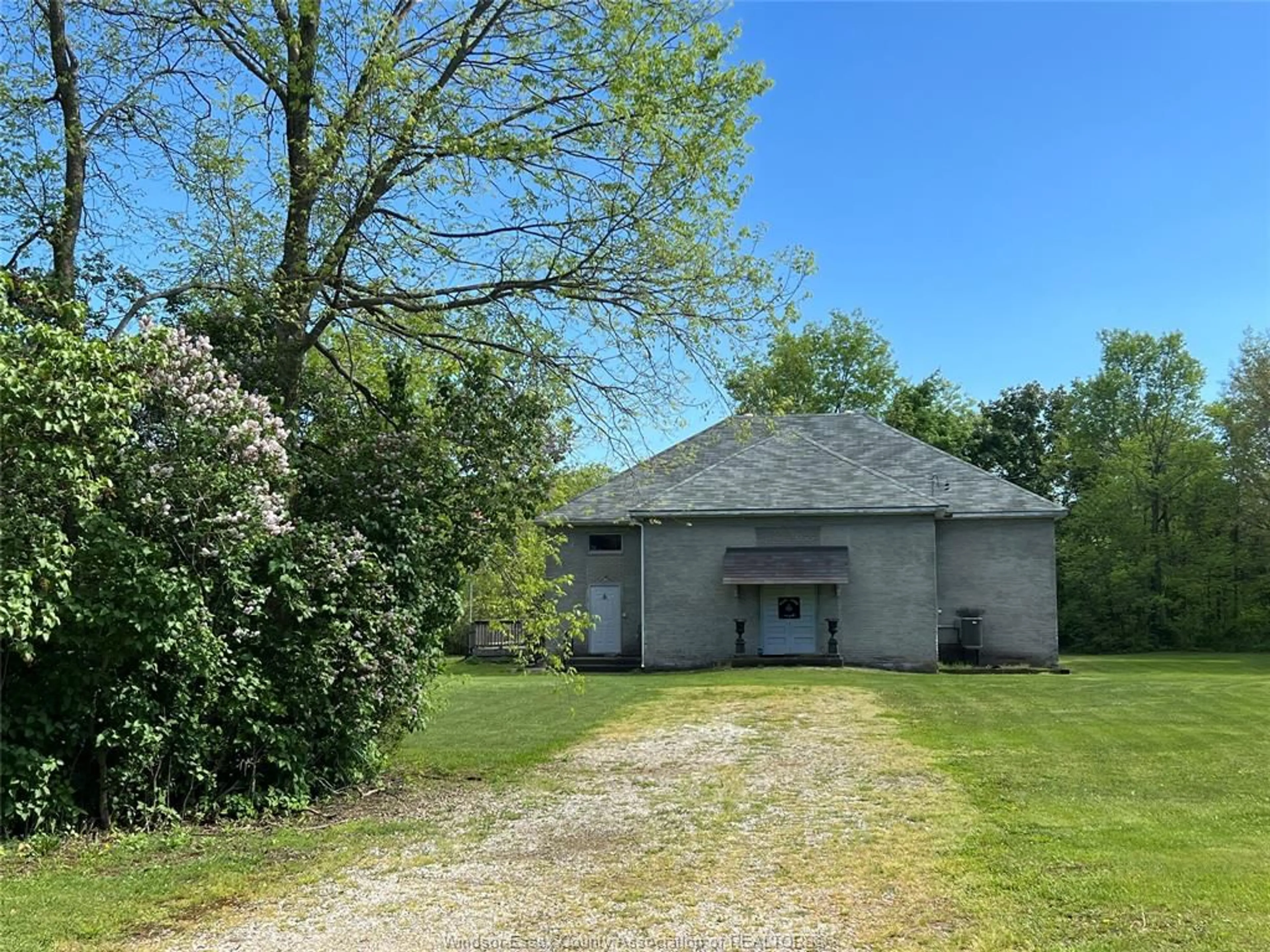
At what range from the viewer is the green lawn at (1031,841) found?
17.0 feet

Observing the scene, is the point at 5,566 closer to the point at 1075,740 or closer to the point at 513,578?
the point at 513,578

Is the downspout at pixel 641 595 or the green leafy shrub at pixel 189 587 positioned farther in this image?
the downspout at pixel 641 595

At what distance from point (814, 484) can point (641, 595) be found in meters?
5.41

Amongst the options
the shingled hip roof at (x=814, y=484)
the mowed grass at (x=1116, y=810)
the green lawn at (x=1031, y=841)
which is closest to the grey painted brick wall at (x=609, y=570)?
the shingled hip roof at (x=814, y=484)

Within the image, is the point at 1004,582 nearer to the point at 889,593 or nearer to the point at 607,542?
the point at 889,593

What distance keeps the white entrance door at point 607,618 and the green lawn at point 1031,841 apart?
38.4ft

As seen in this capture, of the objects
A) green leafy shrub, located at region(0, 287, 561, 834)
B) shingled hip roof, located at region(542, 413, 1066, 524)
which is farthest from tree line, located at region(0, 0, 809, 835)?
shingled hip roof, located at region(542, 413, 1066, 524)

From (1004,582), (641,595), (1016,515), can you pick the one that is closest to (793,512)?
(641,595)

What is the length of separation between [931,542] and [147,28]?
66.3 ft

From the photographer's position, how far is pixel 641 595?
87.0 feet

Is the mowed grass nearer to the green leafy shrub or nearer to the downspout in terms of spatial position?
the green leafy shrub

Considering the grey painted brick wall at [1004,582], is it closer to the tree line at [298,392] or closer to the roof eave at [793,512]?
the roof eave at [793,512]

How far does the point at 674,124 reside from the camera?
9.85 m

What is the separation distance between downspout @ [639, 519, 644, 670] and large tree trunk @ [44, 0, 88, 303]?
54.0ft
